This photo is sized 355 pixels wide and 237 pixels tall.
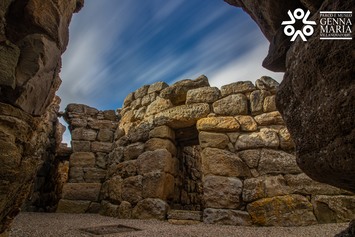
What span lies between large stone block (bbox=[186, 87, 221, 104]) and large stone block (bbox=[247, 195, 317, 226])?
1.95 meters

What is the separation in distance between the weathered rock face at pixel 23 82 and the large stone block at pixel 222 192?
246 cm

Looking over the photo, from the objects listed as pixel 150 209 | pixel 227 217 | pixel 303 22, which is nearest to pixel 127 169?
pixel 150 209

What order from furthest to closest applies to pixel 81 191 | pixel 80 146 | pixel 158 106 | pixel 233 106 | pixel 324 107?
pixel 80 146, pixel 81 191, pixel 158 106, pixel 233 106, pixel 324 107

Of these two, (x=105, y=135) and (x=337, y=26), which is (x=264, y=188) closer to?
(x=337, y=26)

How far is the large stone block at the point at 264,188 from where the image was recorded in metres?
3.17

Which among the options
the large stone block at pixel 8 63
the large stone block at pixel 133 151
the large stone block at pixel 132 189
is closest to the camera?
the large stone block at pixel 8 63

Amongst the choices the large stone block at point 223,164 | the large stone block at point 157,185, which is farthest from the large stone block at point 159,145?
the large stone block at point 223,164

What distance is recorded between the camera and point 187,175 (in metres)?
5.26

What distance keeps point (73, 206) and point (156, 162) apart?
231 cm

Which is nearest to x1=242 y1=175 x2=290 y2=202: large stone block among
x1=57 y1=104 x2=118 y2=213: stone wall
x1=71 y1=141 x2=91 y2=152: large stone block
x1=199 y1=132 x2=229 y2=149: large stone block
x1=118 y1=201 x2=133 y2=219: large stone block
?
x1=199 y1=132 x2=229 y2=149: large stone block

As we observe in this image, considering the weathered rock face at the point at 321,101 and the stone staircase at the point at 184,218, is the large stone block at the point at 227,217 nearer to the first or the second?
the stone staircase at the point at 184,218

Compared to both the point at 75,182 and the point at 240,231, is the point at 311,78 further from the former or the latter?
the point at 75,182

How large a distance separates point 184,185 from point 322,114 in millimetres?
4251

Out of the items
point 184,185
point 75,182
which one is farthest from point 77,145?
point 184,185
